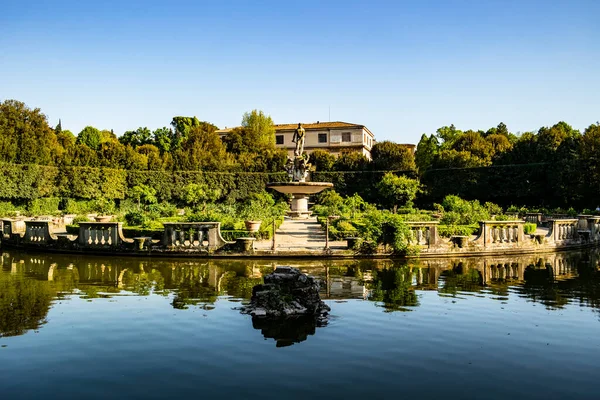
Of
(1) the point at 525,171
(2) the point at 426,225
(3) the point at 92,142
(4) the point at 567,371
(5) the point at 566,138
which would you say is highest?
(3) the point at 92,142

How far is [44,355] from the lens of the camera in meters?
6.79

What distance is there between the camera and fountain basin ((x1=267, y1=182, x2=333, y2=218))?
97.1 feet

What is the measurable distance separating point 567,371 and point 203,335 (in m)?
4.97

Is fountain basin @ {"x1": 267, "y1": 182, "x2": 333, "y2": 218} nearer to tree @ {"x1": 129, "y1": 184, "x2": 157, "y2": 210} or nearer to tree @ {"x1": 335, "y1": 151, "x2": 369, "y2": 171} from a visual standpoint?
tree @ {"x1": 129, "y1": 184, "x2": 157, "y2": 210}

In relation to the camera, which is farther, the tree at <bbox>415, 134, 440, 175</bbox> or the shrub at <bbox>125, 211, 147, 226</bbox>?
the tree at <bbox>415, 134, 440, 175</bbox>

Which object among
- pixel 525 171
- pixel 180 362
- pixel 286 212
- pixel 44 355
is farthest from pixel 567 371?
pixel 525 171

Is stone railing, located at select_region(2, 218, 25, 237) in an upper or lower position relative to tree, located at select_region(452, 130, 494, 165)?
lower

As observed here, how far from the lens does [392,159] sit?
48.6 metres

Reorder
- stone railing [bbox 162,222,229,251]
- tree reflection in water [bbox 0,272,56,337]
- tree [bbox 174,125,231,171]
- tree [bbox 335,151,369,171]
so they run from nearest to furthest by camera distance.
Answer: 1. tree reflection in water [bbox 0,272,56,337]
2. stone railing [bbox 162,222,229,251]
3. tree [bbox 174,125,231,171]
4. tree [bbox 335,151,369,171]

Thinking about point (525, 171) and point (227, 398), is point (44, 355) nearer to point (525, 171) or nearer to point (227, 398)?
point (227, 398)

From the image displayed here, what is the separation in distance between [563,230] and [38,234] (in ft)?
65.8

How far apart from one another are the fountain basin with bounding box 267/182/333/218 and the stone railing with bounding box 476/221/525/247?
42.9ft

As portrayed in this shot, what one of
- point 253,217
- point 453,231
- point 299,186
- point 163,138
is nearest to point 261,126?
point 163,138

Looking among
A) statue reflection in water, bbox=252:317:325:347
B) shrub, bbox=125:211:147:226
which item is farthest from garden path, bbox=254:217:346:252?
statue reflection in water, bbox=252:317:325:347
